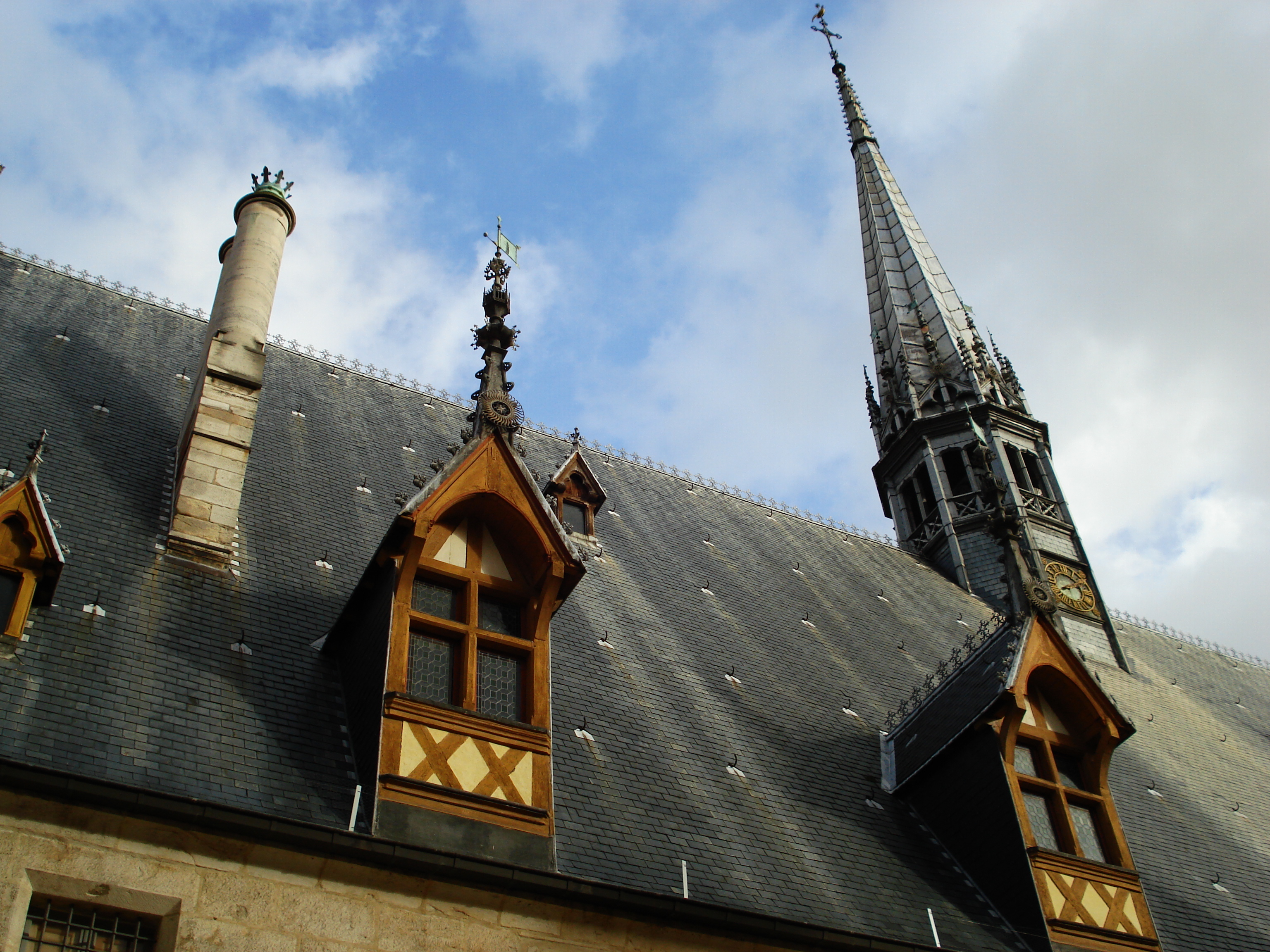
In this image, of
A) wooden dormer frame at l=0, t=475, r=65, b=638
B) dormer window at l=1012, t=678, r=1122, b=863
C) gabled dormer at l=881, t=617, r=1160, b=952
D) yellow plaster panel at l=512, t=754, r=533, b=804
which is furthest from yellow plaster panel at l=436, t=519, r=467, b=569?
dormer window at l=1012, t=678, r=1122, b=863

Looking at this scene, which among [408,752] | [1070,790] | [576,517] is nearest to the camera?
[408,752]

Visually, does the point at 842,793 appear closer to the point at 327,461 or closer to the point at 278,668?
the point at 278,668

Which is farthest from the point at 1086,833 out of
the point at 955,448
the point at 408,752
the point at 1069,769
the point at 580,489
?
the point at 955,448

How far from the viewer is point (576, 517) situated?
18797mm

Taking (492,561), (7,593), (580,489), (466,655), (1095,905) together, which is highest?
(580,489)

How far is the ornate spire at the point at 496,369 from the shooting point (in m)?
12.1

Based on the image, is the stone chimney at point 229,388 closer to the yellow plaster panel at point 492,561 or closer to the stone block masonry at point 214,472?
the stone block masonry at point 214,472

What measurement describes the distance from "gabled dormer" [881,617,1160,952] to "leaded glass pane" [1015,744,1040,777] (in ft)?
0.06

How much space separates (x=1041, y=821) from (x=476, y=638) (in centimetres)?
622

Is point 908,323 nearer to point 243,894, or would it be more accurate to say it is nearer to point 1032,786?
point 1032,786

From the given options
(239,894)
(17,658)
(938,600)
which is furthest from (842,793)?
(938,600)

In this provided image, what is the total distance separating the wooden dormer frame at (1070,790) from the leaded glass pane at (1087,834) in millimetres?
18

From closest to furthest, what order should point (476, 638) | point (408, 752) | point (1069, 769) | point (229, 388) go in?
1. point (408, 752)
2. point (476, 638)
3. point (1069, 769)
4. point (229, 388)

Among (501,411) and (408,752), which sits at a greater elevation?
(501,411)
